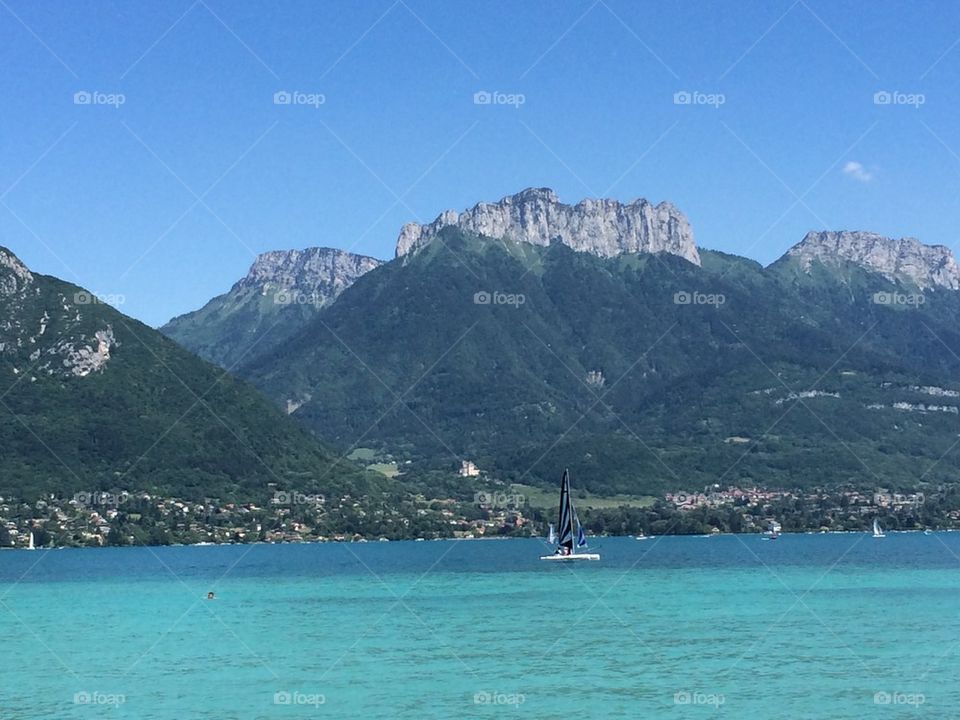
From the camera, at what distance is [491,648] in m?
78.4

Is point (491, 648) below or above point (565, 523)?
below

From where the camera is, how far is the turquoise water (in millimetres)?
58156

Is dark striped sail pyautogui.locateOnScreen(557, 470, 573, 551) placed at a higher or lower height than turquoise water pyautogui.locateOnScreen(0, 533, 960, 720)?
higher

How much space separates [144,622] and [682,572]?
75998mm

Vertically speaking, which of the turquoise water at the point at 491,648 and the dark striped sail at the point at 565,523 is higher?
the dark striped sail at the point at 565,523

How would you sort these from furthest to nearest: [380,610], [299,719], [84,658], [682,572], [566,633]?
[682,572], [380,610], [566,633], [84,658], [299,719]

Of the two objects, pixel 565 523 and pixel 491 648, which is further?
pixel 565 523

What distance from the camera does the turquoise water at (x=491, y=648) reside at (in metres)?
58.2

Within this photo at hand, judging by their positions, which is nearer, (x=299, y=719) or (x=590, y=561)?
(x=299, y=719)

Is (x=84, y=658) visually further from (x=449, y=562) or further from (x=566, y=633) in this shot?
(x=449, y=562)

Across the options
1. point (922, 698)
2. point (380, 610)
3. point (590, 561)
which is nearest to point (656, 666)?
point (922, 698)

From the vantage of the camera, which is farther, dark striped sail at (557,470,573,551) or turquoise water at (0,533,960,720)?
dark striped sail at (557,470,573,551)

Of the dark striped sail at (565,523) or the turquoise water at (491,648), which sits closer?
the turquoise water at (491,648)

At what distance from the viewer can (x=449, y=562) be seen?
19962 centimetres
